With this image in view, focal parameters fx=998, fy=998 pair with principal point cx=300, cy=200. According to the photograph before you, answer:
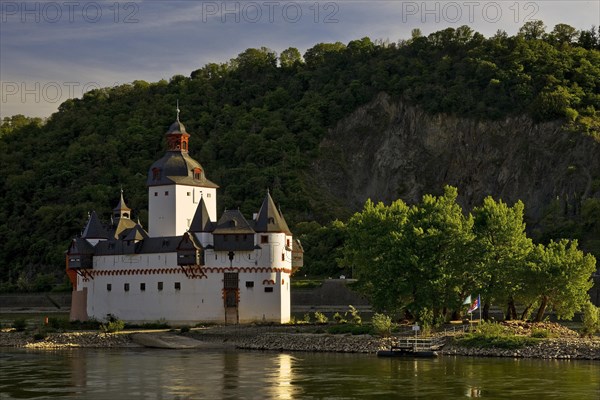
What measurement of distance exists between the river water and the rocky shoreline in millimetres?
2305

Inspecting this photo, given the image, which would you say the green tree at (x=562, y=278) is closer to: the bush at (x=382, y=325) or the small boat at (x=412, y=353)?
the bush at (x=382, y=325)

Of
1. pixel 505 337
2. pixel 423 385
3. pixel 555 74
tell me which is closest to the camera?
pixel 423 385

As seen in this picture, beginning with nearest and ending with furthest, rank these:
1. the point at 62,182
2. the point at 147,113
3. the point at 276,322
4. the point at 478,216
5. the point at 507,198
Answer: the point at 478,216
the point at 276,322
the point at 507,198
the point at 62,182
the point at 147,113

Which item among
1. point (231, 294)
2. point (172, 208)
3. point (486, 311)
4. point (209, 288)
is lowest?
point (486, 311)

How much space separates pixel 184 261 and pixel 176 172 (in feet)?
38.4

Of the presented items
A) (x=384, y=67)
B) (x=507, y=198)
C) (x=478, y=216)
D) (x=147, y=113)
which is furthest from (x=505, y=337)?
(x=147, y=113)

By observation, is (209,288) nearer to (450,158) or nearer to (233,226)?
(233,226)

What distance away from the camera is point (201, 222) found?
91.3 metres

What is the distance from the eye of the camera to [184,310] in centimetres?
9044

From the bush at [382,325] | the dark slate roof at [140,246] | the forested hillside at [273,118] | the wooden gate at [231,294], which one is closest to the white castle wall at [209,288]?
the wooden gate at [231,294]

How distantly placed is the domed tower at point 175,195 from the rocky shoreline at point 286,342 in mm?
14918

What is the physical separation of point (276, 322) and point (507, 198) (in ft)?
210

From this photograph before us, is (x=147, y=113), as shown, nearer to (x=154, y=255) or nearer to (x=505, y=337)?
(x=154, y=255)

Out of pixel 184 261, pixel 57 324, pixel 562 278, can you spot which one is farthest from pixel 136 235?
pixel 562 278
